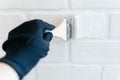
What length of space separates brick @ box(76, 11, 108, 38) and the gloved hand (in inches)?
3.8

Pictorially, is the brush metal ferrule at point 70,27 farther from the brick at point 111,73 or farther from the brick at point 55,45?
the brick at point 111,73

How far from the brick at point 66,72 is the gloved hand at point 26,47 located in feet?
0.50

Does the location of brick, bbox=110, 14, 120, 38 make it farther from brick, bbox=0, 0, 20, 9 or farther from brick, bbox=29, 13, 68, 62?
brick, bbox=0, 0, 20, 9

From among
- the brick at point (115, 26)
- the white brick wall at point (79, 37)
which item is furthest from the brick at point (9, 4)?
the brick at point (115, 26)

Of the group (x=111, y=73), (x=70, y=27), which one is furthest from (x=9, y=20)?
(x=111, y=73)

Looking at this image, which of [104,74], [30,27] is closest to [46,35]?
[30,27]

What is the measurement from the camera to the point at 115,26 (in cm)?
60

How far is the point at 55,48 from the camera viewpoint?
0.64 metres

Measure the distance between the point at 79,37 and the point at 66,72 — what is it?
0.11m

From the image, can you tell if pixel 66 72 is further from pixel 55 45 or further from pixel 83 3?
pixel 83 3

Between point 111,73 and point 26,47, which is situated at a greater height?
point 26,47

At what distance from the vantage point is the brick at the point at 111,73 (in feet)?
2.17

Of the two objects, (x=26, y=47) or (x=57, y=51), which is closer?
(x=26, y=47)

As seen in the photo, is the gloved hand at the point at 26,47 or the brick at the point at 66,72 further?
the brick at the point at 66,72
